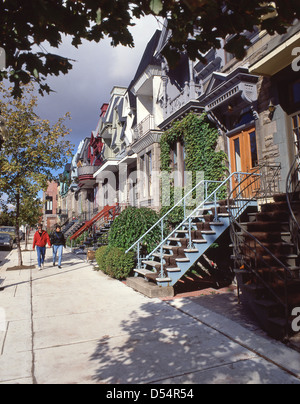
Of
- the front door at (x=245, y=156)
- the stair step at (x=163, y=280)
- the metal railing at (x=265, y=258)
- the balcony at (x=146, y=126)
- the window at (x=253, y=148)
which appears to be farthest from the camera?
the balcony at (x=146, y=126)

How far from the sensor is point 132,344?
15.2 feet

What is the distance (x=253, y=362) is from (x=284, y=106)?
6.69 meters

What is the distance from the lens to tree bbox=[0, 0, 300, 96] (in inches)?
116

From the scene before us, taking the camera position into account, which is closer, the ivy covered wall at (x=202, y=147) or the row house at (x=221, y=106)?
the row house at (x=221, y=106)

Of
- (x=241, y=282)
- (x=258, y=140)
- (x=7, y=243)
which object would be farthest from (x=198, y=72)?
(x=7, y=243)

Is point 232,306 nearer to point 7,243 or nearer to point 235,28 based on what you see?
point 235,28

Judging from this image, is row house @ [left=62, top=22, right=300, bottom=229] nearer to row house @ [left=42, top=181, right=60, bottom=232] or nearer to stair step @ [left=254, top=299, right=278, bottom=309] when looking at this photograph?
stair step @ [left=254, top=299, right=278, bottom=309]

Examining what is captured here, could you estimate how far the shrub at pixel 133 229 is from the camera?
34.1 feet

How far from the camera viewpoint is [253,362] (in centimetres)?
395

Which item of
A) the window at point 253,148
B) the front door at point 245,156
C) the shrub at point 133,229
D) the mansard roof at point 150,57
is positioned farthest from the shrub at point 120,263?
the mansard roof at point 150,57

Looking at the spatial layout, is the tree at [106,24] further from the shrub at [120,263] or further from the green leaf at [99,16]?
the shrub at [120,263]

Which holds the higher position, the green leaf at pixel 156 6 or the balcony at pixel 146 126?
the balcony at pixel 146 126

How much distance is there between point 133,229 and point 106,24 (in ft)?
25.4

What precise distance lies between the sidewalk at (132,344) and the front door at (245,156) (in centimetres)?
369
